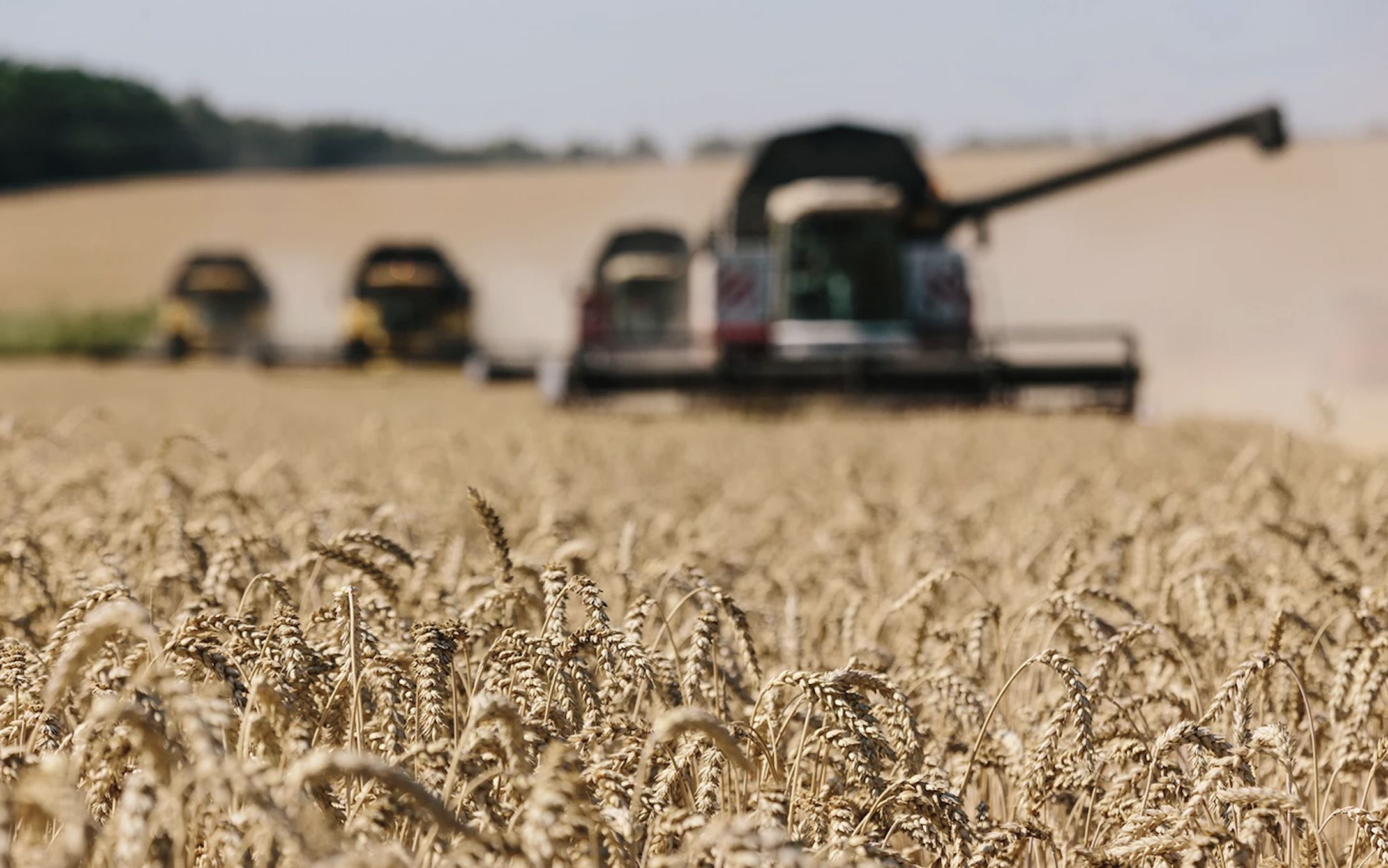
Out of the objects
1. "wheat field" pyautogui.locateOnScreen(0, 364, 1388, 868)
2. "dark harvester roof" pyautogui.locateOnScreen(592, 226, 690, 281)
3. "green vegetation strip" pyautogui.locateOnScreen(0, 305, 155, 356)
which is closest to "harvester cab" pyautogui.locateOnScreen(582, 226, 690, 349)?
"dark harvester roof" pyautogui.locateOnScreen(592, 226, 690, 281)

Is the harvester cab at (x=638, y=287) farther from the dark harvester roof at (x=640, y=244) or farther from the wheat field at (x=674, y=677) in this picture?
the wheat field at (x=674, y=677)

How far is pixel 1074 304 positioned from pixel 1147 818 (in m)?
45.0

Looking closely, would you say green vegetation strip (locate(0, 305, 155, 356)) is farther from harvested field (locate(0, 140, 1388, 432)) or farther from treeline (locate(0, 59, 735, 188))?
treeline (locate(0, 59, 735, 188))

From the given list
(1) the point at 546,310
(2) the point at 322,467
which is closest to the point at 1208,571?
(2) the point at 322,467

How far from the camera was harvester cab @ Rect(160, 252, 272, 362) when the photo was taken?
1097 inches

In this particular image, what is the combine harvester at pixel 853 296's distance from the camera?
13.1 m

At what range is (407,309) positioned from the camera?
25.5 meters

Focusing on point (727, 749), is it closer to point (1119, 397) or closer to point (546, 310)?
point (1119, 397)

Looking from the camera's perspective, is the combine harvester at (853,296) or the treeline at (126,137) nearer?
the combine harvester at (853,296)

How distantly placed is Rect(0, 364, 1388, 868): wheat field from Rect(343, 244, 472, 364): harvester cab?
1985 centimetres

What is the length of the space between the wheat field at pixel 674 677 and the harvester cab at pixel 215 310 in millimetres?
23817

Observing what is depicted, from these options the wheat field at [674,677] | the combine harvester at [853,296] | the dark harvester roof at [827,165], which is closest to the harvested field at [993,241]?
the combine harvester at [853,296]

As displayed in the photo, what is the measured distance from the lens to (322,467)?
5.98 meters

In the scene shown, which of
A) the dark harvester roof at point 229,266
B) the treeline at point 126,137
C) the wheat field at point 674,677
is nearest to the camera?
the wheat field at point 674,677
